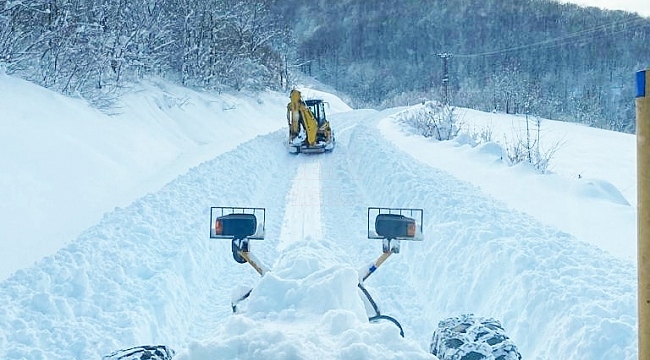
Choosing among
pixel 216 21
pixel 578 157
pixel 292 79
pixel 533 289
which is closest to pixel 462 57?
pixel 292 79

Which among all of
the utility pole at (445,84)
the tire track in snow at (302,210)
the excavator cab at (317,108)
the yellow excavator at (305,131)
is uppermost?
the utility pole at (445,84)

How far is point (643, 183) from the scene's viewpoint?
1.78m

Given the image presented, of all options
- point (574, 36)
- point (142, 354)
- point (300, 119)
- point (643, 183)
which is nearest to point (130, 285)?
point (142, 354)

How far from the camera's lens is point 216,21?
107 ft

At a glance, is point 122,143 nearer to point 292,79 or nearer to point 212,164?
point 212,164

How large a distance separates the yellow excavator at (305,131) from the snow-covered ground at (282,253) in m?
3.32

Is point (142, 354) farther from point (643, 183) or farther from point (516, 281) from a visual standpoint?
point (516, 281)

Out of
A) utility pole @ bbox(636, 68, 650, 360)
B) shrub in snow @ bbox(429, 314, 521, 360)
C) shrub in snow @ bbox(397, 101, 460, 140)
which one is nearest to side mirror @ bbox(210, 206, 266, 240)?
shrub in snow @ bbox(429, 314, 521, 360)

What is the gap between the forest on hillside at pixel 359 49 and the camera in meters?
16.1

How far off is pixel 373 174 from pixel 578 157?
11711 millimetres

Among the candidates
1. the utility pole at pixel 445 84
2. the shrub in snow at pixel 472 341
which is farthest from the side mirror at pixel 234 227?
the utility pole at pixel 445 84

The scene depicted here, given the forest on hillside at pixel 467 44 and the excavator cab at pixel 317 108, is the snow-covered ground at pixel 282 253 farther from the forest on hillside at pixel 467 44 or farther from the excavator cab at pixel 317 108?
the forest on hillside at pixel 467 44

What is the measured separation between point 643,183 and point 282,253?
13.3ft

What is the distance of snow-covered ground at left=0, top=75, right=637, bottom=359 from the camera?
138 inches
